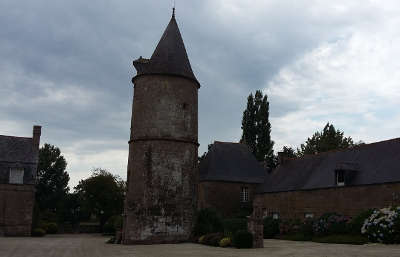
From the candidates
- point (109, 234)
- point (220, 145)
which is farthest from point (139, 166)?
point (109, 234)

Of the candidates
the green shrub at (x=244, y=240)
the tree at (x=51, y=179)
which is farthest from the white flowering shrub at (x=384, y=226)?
the tree at (x=51, y=179)

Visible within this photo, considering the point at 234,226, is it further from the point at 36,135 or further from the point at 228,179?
the point at 36,135

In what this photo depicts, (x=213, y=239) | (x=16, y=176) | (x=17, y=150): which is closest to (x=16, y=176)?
(x=16, y=176)

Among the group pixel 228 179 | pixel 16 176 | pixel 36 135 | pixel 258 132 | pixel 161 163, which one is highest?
pixel 258 132

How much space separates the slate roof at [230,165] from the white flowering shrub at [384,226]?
15.4 m

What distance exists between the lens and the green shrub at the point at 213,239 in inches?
774

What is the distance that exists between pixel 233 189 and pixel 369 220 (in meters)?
15.5

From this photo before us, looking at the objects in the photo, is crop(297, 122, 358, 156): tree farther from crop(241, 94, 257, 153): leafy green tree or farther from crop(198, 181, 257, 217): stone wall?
crop(198, 181, 257, 217): stone wall

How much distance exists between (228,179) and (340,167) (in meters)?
10.6

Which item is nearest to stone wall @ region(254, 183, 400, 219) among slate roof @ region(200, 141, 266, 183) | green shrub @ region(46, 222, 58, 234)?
slate roof @ region(200, 141, 266, 183)

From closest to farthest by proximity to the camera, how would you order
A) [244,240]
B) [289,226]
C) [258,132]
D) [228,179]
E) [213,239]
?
[244,240]
[213,239]
[289,226]
[228,179]
[258,132]

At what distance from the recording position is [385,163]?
78.3ft

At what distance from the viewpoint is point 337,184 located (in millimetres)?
25609

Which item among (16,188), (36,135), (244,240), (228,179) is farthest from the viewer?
(36,135)
